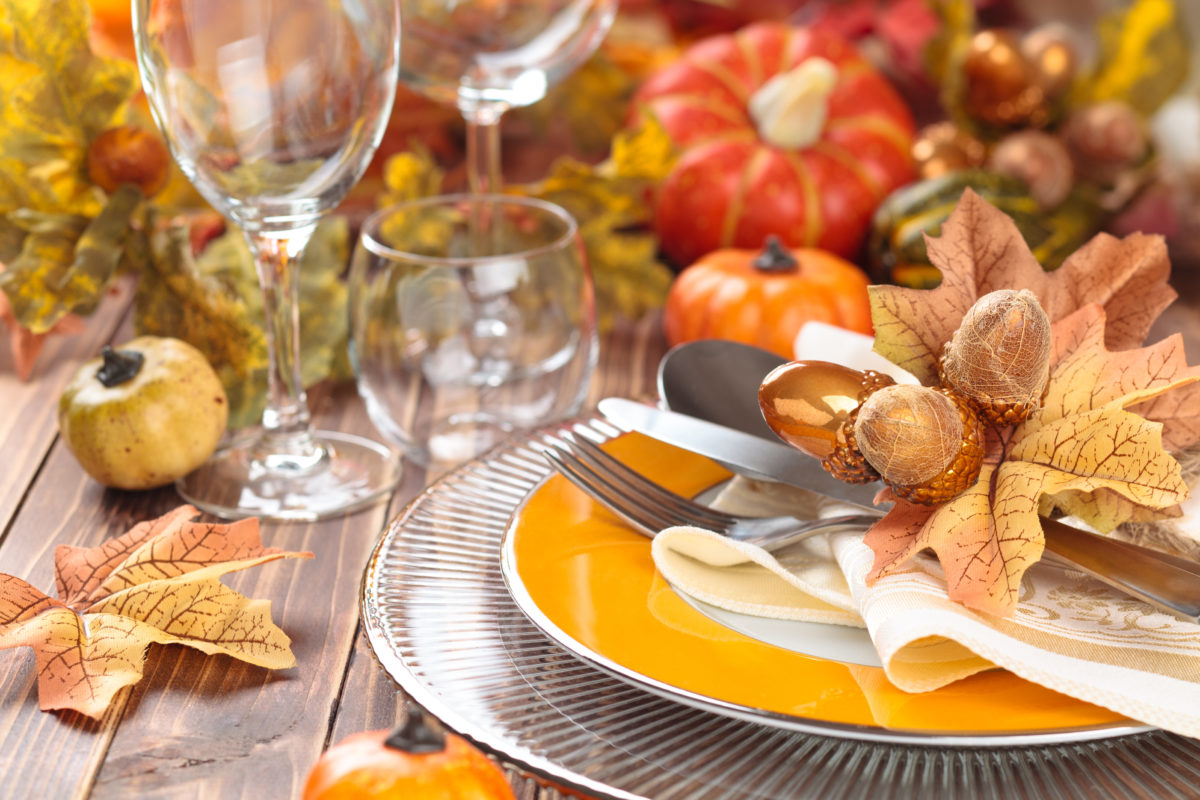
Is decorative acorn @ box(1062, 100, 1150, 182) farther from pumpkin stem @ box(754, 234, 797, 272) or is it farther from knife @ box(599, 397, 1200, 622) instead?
knife @ box(599, 397, 1200, 622)

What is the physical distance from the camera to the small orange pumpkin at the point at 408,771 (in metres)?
0.41

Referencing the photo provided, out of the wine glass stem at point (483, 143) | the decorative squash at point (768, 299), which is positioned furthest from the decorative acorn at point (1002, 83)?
the wine glass stem at point (483, 143)

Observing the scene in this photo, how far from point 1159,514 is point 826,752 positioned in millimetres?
193

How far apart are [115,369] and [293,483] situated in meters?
0.13

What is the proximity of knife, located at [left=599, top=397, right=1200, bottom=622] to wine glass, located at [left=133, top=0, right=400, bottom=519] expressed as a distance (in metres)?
0.22

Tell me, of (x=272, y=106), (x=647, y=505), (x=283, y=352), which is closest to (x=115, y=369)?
(x=283, y=352)

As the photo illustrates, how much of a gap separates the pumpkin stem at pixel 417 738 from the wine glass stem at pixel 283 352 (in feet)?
1.36

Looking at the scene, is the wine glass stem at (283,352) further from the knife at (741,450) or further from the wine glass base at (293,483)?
the knife at (741,450)

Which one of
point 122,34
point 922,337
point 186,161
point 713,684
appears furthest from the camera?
point 122,34

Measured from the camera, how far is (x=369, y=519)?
0.77 m

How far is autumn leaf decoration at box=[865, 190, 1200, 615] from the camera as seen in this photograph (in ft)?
1.68

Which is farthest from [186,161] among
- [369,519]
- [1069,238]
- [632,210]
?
[1069,238]

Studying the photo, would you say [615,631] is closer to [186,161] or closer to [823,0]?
[186,161]

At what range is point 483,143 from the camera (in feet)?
3.51
